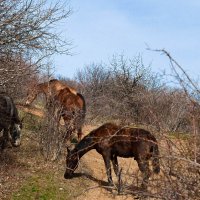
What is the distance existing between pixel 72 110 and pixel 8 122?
3152 mm

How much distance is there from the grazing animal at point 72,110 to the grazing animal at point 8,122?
5.31ft

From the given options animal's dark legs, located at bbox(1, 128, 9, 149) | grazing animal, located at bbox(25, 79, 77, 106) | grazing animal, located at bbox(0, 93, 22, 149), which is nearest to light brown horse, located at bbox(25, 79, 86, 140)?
grazing animal, located at bbox(25, 79, 77, 106)

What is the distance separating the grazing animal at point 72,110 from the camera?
48.1 feet

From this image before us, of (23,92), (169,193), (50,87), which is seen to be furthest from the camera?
(23,92)

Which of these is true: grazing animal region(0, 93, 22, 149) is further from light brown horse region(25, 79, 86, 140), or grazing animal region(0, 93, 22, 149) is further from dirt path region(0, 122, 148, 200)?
light brown horse region(25, 79, 86, 140)

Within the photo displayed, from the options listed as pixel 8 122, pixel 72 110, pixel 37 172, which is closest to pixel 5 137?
pixel 8 122

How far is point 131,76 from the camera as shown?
3700 centimetres

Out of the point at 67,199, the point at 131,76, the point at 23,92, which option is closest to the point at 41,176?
the point at 67,199

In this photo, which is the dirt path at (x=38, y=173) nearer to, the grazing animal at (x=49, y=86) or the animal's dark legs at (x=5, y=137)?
the animal's dark legs at (x=5, y=137)

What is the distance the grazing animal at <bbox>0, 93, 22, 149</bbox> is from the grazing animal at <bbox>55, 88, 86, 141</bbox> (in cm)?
162

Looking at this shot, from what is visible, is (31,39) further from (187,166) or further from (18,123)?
(187,166)

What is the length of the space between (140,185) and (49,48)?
10.0 meters

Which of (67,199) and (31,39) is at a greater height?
(31,39)

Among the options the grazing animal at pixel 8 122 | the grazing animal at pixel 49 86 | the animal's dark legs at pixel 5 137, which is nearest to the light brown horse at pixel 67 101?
the grazing animal at pixel 49 86
